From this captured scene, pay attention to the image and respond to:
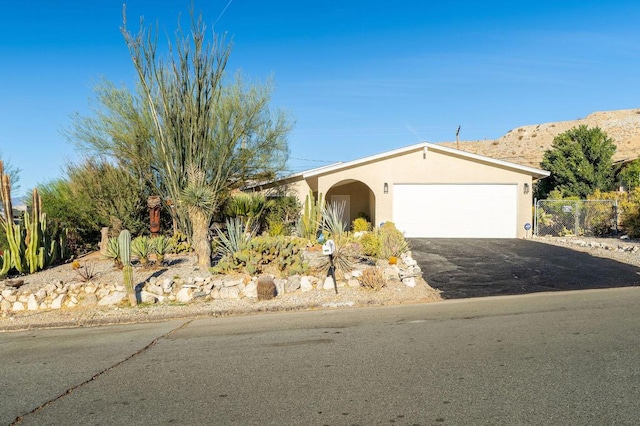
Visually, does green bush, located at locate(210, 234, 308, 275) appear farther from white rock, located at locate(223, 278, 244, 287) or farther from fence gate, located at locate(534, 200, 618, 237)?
fence gate, located at locate(534, 200, 618, 237)

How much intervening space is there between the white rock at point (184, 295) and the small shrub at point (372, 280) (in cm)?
348

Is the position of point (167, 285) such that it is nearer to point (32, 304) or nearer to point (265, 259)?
point (265, 259)

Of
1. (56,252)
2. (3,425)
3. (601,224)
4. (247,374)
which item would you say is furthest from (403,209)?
(3,425)

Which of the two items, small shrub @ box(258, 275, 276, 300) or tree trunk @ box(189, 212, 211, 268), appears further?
tree trunk @ box(189, 212, 211, 268)

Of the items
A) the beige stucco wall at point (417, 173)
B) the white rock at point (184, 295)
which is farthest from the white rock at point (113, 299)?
the beige stucco wall at point (417, 173)

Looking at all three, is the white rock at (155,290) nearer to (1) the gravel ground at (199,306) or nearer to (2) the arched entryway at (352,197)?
(1) the gravel ground at (199,306)

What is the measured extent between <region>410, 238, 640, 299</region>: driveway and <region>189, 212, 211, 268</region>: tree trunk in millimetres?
5207

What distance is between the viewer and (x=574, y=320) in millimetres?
7430

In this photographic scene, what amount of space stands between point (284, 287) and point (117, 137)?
33.4ft

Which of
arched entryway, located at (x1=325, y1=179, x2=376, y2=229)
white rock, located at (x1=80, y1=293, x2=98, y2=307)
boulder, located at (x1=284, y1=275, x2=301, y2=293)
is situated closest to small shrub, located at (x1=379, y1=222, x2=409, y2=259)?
boulder, located at (x1=284, y1=275, x2=301, y2=293)

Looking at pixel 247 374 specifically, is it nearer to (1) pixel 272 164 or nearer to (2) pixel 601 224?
(1) pixel 272 164

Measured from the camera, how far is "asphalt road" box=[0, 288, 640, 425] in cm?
431

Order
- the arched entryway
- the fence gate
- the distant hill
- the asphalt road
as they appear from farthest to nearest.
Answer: the distant hill → the arched entryway → the fence gate → the asphalt road

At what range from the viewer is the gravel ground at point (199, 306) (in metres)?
8.87
